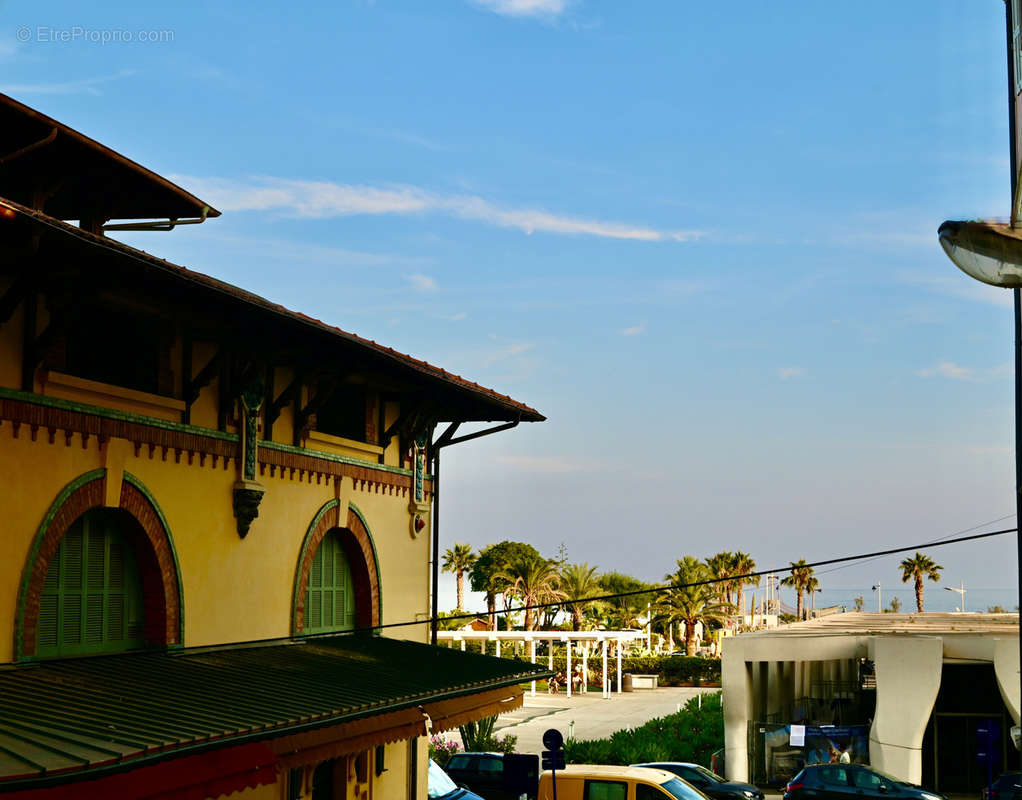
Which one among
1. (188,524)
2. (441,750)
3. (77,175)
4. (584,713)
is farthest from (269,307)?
(584,713)

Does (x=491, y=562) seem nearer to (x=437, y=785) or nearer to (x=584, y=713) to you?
(x=584, y=713)

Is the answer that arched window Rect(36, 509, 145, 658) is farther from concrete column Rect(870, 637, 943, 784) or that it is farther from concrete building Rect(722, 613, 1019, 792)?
concrete column Rect(870, 637, 943, 784)

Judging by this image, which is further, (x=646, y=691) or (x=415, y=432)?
(x=646, y=691)

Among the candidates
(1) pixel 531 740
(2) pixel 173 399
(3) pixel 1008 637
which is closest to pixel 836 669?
(1) pixel 531 740

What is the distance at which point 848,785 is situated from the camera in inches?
936

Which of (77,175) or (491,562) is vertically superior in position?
(77,175)

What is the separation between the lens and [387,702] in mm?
13266

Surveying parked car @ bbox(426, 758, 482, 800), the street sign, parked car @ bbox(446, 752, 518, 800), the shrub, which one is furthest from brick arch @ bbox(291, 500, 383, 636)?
the shrub

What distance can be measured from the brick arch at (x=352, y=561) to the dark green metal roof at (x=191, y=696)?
717 millimetres

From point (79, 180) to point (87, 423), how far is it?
6066 mm

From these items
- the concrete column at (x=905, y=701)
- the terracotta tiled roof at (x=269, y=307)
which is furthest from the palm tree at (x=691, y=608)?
the terracotta tiled roof at (x=269, y=307)

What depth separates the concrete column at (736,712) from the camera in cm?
2811

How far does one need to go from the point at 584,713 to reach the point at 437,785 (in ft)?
91.6

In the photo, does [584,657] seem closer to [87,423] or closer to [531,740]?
[531,740]
